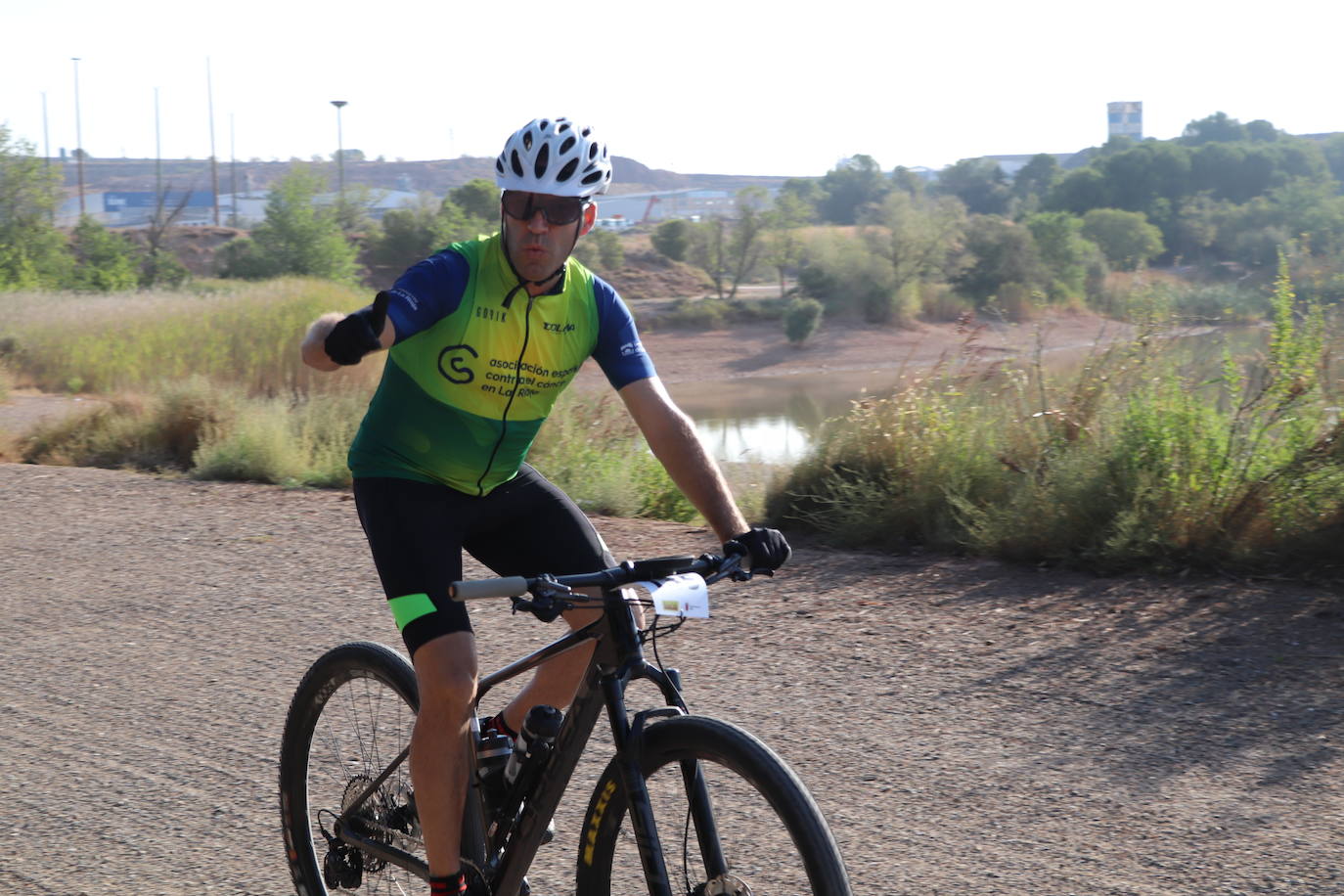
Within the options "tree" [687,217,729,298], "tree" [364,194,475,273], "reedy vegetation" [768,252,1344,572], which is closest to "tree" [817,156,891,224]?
"tree" [687,217,729,298]

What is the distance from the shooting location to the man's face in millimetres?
3260

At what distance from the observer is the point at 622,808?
274 cm

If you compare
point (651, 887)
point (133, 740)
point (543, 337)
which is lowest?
point (133, 740)

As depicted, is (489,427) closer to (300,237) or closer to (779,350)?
(779,350)

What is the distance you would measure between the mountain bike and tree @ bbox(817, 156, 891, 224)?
140029 millimetres

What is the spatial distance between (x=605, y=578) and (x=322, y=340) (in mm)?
863

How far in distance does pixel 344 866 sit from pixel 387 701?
501 mm

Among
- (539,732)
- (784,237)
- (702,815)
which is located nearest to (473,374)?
(539,732)

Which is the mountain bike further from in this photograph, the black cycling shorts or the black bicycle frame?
the black cycling shorts

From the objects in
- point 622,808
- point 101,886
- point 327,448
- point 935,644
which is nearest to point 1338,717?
point 935,644

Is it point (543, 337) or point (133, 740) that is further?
point (133, 740)

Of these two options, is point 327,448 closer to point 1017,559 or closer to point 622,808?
point 1017,559

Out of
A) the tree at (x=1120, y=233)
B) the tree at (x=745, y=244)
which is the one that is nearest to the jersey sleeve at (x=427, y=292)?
the tree at (x=1120, y=233)

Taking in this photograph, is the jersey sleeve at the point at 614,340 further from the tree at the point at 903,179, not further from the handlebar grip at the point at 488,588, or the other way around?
the tree at the point at 903,179
